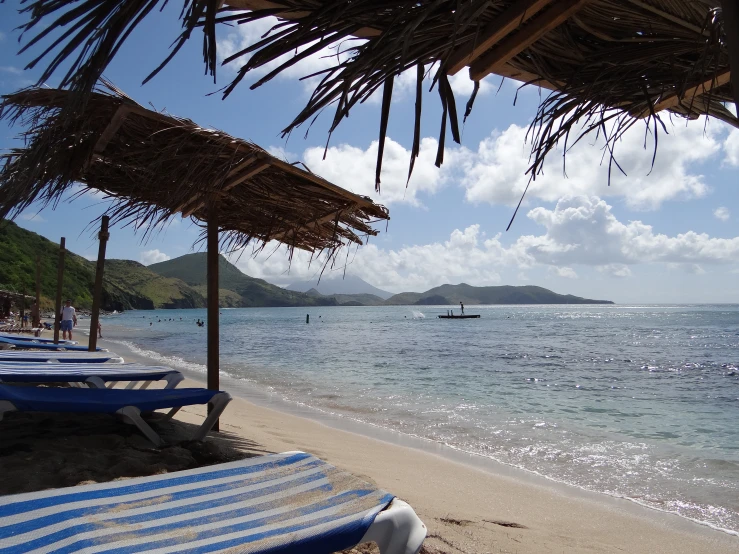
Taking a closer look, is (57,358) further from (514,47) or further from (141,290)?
(141,290)

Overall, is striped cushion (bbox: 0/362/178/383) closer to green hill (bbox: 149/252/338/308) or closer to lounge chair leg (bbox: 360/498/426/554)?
lounge chair leg (bbox: 360/498/426/554)

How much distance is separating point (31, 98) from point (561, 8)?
341 centimetres

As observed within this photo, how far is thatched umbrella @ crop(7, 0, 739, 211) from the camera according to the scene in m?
1.48

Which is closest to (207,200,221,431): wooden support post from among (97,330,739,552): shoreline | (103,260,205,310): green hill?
(97,330,739,552): shoreline

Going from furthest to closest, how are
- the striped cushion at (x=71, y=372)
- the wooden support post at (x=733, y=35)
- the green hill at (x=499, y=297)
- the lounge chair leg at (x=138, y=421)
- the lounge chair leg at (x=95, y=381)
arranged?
the green hill at (x=499, y=297)
the lounge chair leg at (x=95, y=381)
the striped cushion at (x=71, y=372)
the lounge chair leg at (x=138, y=421)
the wooden support post at (x=733, y=35)

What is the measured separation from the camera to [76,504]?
1808 mm

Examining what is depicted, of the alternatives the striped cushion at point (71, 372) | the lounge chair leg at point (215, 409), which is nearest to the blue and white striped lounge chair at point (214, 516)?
the lounge chair leg at point (215, 409)

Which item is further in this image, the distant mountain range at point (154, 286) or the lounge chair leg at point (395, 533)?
the distant mountain range at point (154, 286)

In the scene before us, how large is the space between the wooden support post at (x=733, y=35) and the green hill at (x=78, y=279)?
4819 mm

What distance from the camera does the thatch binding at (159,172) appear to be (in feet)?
11.0

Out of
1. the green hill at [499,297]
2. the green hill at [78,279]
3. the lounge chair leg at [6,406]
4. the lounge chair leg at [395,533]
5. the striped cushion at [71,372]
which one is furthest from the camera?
the green hill at [499,297]

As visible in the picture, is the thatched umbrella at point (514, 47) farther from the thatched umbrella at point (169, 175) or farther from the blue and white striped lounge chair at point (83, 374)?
the blue and white striped lounge chair at point (83, 374)

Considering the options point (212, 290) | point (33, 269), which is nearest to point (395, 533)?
point (212, 290)

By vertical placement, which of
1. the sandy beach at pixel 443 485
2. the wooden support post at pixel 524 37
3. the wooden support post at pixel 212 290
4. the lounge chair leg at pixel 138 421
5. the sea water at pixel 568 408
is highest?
the wooden support post at pixel 524 37
